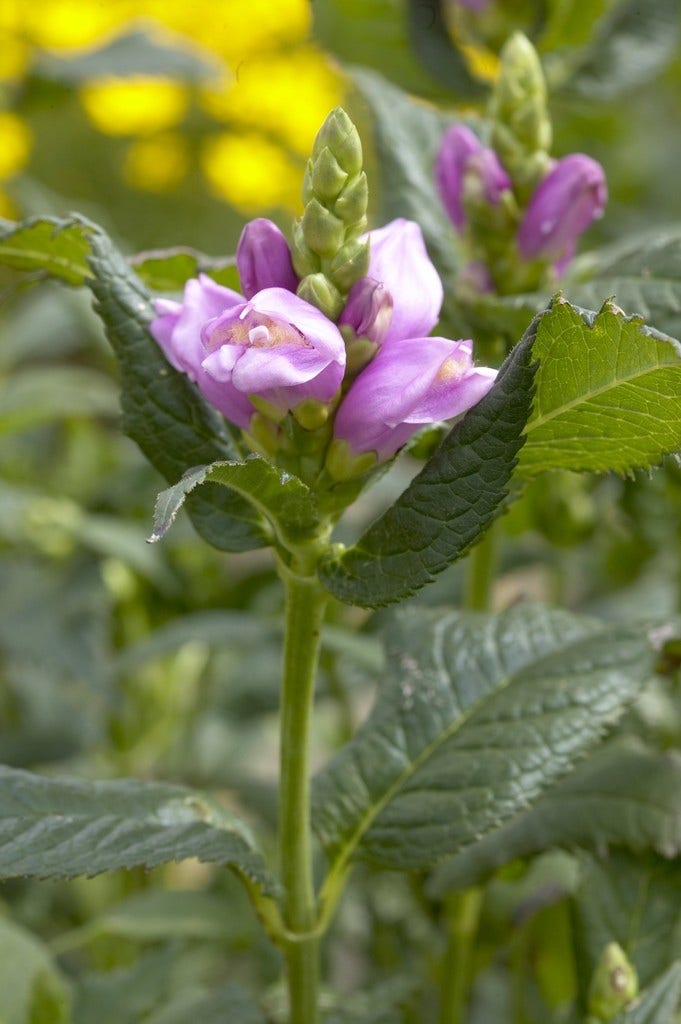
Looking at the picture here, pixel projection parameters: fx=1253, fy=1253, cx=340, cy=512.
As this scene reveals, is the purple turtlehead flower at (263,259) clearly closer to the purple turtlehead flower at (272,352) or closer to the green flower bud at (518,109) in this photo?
the purple turtlehead flower at (272,352)

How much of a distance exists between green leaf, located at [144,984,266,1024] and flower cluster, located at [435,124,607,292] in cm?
51

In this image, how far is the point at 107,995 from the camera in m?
0.90

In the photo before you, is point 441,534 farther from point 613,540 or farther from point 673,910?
point 613,540

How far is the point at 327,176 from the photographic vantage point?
492 millimetres

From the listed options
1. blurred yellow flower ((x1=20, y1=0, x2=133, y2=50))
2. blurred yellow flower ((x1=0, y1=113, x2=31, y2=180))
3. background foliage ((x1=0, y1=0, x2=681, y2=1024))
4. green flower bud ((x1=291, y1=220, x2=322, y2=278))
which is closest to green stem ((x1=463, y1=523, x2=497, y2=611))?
background foliage ((x1=0, y1=0, x2=681, y2=1024))

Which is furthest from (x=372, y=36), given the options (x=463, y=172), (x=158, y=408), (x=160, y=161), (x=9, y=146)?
(x=160, y=161)

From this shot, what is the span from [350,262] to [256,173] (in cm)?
158

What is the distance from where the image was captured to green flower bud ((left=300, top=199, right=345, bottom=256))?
50 cm

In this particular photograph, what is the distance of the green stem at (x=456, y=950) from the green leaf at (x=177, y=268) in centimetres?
47

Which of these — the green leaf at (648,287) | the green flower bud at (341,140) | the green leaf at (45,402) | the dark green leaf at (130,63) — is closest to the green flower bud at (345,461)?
the green flower bud at (341,140)

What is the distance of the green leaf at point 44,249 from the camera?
2.01ft

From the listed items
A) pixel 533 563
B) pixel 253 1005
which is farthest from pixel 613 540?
pixel 253 1005

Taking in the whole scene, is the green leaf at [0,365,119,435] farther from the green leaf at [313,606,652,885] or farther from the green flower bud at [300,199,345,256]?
the green flower bud at [300,199,345,256]

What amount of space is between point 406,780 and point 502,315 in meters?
0.29
